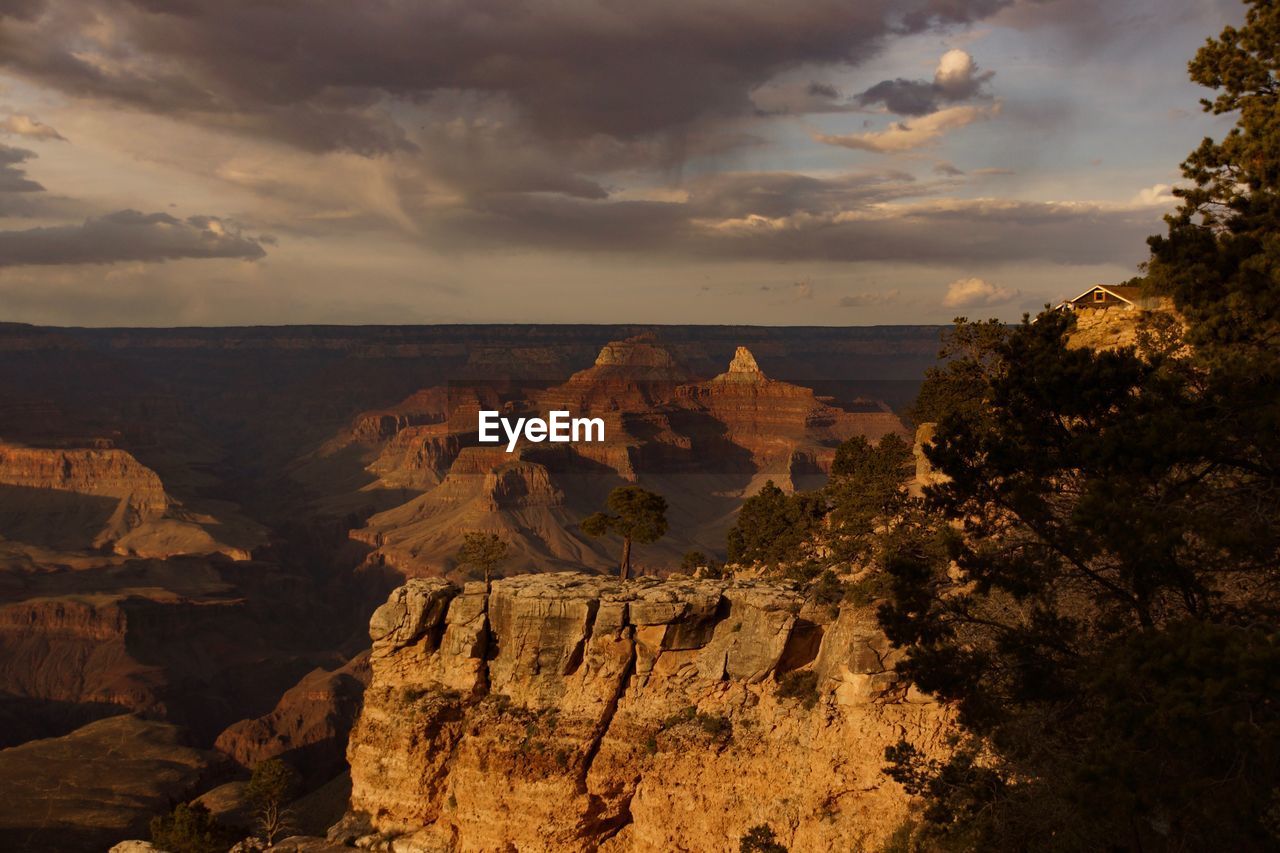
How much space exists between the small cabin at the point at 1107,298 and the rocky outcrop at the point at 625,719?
1767 centimetres

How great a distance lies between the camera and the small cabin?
137 ft

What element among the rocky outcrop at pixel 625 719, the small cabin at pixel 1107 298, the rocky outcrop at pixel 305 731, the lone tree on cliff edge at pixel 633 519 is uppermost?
the small cabin at pixel 1107 298

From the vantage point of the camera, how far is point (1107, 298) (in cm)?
4419

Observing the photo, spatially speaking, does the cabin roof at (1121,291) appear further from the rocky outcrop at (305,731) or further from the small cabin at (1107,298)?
the rocky outcrop at (305,731)

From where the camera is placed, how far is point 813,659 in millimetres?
39281

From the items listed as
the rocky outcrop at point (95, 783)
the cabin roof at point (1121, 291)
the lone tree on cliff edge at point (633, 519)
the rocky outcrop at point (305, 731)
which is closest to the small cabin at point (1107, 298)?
the cabin roof at point (1121, 291)

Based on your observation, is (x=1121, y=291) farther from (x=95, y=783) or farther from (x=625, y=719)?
(x=95, y=783)

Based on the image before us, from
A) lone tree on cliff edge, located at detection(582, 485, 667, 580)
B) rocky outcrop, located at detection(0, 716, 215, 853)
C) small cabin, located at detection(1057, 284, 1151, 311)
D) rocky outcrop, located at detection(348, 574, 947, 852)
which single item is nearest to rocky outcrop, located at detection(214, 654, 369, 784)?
rocky outcrop, located at detection(0, 716, 215, 853)

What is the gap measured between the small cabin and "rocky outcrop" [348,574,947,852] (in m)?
17.7

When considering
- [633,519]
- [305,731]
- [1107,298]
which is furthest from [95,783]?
[1107,298]

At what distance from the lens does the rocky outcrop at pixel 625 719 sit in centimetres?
3528

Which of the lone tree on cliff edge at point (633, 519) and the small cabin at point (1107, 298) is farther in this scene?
the lone tree on cliff edge at point (633, 519)

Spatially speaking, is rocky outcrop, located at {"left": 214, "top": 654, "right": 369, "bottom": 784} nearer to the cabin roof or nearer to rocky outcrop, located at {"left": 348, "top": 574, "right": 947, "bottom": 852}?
rocky outcrop, located at {"left": 348, "top": 574, "right": 947, "bottom": 852}

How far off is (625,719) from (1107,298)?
2846cm
